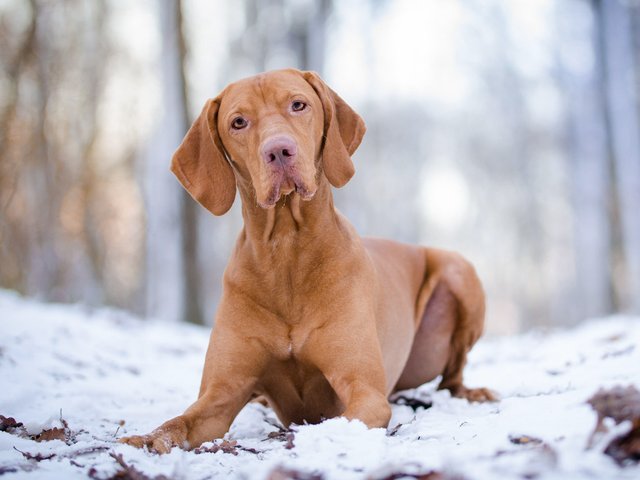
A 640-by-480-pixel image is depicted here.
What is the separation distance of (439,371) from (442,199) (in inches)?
1389

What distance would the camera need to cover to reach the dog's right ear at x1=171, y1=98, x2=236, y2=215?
3.82m

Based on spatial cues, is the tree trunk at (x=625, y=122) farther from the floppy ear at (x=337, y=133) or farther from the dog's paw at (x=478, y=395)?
the floppy ear at (x=337, y=133)

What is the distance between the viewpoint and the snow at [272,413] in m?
2.33

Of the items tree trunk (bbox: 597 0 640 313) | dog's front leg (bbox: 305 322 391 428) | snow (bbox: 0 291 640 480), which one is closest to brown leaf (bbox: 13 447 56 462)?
snow (bbox: 0 291 640 480)

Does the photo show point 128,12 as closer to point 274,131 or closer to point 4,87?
point 4,87

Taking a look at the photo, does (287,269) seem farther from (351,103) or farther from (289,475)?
(351,103)

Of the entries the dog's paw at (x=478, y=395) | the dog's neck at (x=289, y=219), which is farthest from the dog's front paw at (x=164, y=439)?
the dog's paw at (x=478, y=395)

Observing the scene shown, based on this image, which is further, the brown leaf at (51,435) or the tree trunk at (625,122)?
the tree trunk at (625,122)

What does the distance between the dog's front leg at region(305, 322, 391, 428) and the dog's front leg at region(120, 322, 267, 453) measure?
309 millimetres

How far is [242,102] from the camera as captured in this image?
12.2ft

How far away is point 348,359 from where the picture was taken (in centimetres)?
347

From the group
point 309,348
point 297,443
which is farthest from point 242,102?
point 297,443

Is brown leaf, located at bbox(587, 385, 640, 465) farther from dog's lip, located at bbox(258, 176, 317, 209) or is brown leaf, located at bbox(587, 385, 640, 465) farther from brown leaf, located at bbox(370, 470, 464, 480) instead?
dog's lip, located at bbox(258, 176, 317, 209)

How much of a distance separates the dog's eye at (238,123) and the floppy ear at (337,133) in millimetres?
445
